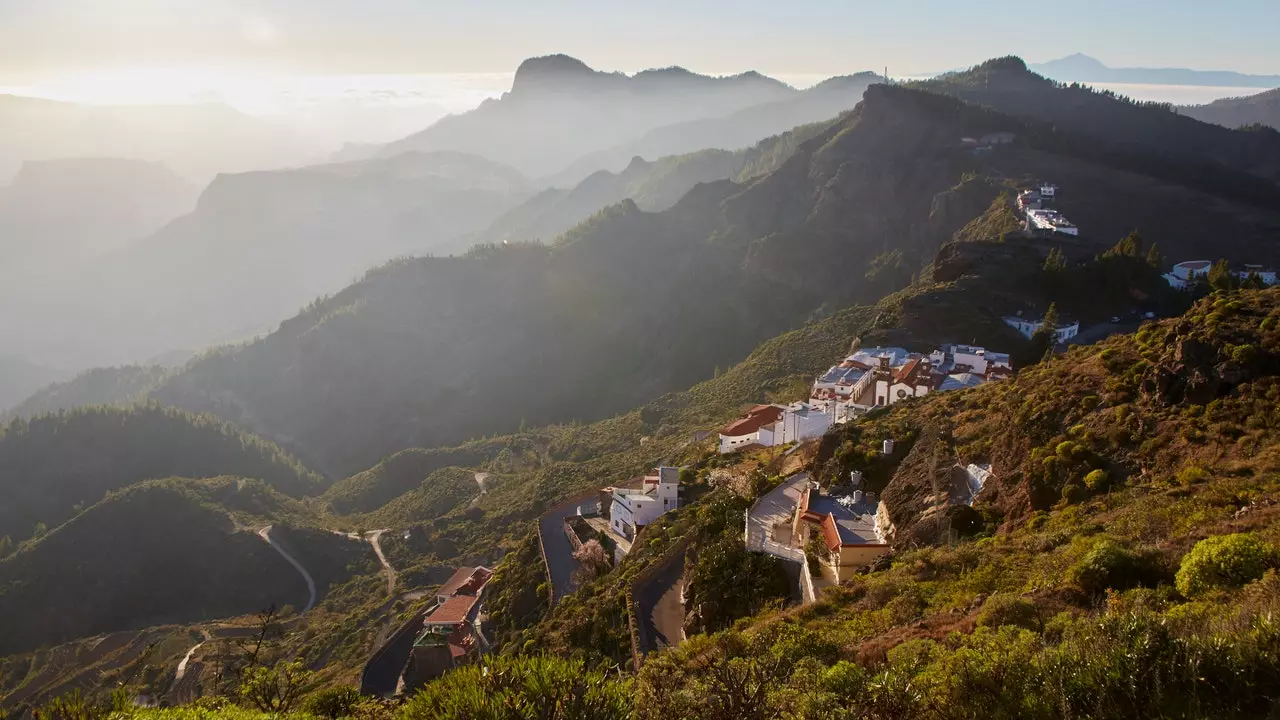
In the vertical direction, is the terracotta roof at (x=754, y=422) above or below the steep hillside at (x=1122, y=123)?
below

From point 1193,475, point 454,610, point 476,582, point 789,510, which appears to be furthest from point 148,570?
point 1193,475

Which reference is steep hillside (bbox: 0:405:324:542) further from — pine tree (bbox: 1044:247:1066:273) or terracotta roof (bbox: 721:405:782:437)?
pine tree (bbox: 1044:247:1066:273)

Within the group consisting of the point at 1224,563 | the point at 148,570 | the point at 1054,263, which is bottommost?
the point at 148,570

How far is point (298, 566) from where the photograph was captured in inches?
2336

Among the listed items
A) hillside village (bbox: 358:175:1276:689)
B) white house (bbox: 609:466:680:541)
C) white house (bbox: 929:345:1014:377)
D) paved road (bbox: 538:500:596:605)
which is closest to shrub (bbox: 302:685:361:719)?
hillside village (bbox: 358:175:1276:689)

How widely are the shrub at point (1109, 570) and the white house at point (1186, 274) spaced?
5184cm

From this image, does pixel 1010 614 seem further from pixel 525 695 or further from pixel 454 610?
pixel 454 610

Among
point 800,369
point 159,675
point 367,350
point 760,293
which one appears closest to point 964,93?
point 760,293

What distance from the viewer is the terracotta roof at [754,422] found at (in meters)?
38.3

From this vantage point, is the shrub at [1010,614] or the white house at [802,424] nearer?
the shrub at [1010,614]

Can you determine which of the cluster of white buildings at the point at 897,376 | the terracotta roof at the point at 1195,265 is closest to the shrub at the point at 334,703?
the cluster of white buildings at the point at 897,376

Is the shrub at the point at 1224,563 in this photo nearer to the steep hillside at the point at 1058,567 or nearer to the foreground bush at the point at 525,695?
the steep hillside at the point at 1058,567

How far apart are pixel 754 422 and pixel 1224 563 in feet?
98.7

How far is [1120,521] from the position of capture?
42.4ft
